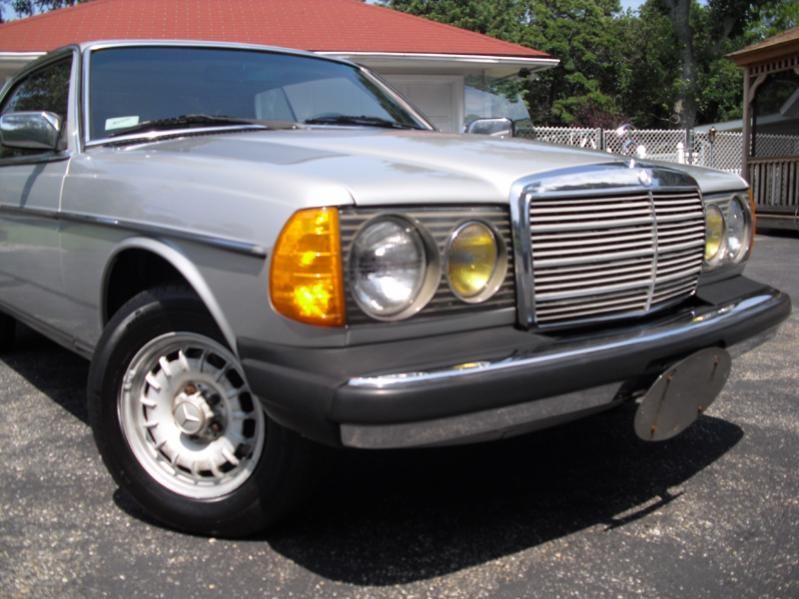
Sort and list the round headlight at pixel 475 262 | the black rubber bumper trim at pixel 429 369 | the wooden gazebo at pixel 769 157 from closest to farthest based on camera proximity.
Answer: the black rubber bumper trim at pixel 429 369
the round headlight at pixel 475 262
the wooden gazebo at pixel 769 157

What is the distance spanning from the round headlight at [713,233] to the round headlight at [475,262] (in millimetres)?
1092

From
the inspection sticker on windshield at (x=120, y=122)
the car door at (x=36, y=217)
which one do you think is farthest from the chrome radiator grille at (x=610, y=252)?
the car door at (x=36, y=217)

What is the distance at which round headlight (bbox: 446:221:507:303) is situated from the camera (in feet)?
7.35

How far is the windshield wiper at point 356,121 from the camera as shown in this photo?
3.57m

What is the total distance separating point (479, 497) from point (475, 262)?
997 millimetres

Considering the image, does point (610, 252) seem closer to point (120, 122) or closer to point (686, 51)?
point (120, 122)

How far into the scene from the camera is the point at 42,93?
157 inches

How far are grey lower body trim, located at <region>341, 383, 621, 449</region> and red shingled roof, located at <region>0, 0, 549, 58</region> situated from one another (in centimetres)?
1138

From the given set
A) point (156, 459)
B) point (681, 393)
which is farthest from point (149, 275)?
point (681, 393)

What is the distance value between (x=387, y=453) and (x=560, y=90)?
4257 centimetres

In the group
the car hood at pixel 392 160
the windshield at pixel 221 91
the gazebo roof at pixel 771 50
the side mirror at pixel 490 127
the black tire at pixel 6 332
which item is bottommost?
the black tire at pixel 6 332

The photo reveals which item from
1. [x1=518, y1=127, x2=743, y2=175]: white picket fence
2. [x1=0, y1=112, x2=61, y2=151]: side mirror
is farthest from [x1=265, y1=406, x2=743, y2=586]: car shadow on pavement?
[x1=518, y1=127, x2=743, y2=175]: white picket fence

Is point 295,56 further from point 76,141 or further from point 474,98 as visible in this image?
point 474,98

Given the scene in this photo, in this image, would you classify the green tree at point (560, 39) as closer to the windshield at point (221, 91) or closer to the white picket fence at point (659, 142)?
the white picket fence at point (659, 142)
